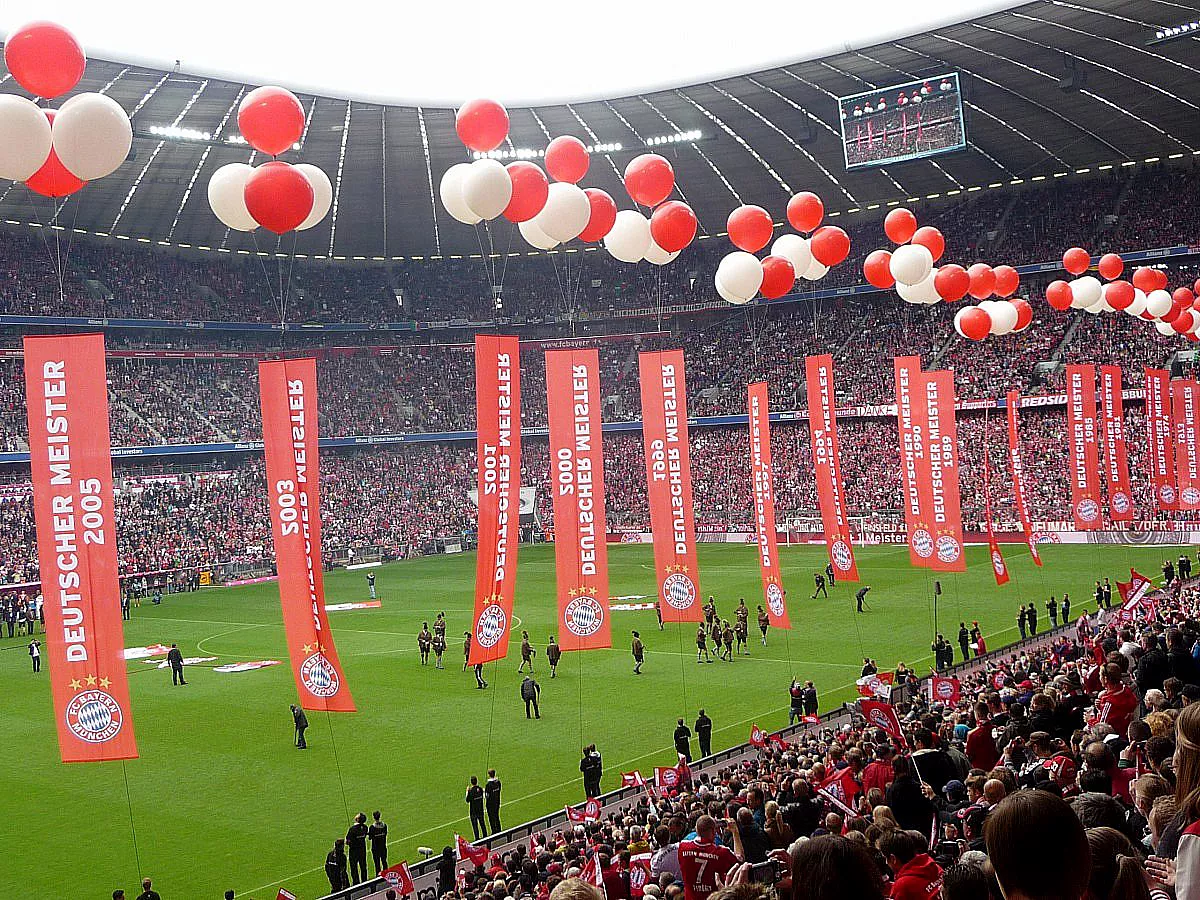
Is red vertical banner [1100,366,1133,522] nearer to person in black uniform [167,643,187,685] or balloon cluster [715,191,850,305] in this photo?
balloon cluster [715,191,850,305]

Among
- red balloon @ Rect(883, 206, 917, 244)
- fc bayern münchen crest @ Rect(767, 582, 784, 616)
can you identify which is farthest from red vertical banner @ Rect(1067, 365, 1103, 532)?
red balloon @ Rect(883, 206, 917, 244)

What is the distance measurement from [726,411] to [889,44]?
32498 mm

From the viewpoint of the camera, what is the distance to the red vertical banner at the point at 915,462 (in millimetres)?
25078

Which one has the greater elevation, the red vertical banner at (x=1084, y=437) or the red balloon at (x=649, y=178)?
the red balloon at (x=649, y=178)

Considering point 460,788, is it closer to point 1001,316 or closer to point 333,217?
point 1001,316

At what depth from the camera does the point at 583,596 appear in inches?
683

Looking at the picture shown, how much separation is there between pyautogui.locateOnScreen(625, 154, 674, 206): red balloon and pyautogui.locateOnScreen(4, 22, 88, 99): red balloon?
22.9 ft

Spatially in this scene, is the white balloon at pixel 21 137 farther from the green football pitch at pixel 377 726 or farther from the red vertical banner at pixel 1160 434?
the red vertical banner at pixel 1160 434

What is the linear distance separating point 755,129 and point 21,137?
127ft

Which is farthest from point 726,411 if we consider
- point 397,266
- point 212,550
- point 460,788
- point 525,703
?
point 460,788

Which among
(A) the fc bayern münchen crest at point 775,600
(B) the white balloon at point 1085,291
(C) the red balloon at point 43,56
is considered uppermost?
(C) the red balloon at point 43,56

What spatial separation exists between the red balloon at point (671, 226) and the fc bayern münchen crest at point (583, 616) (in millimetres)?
5574

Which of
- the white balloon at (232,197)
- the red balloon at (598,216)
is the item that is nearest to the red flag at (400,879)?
the white balloon at (232,197)

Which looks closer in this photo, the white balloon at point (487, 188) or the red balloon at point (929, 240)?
the white balloon at point (487, 188)
